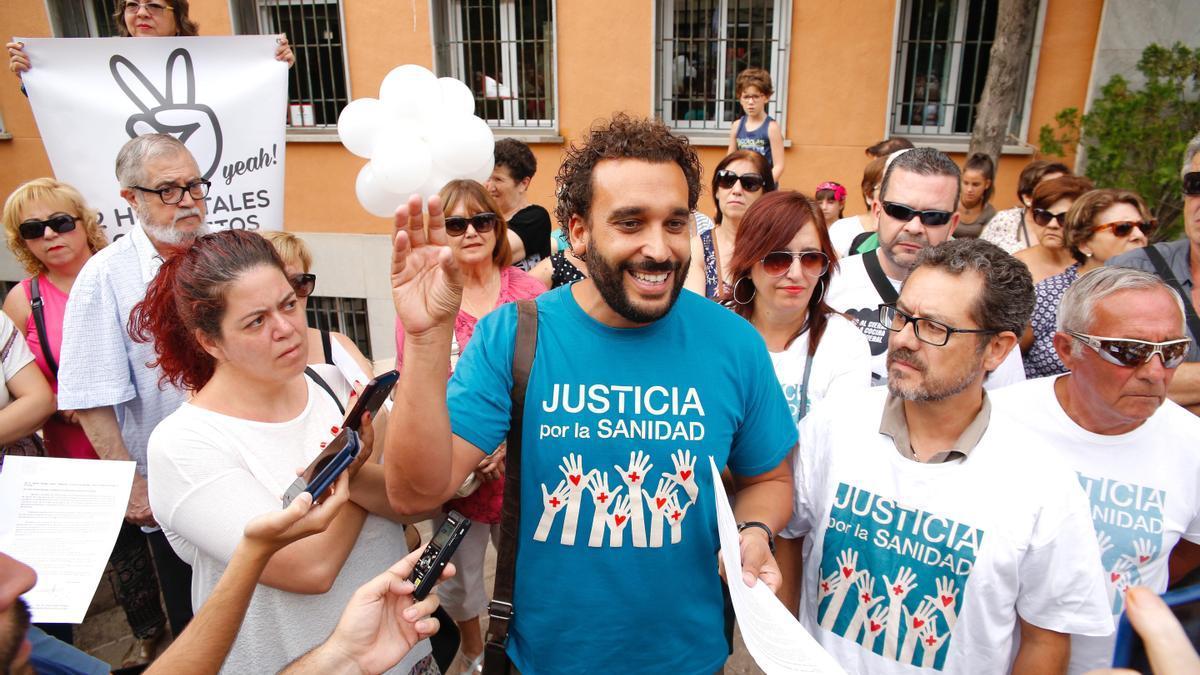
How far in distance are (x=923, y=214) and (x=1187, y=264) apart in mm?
1021

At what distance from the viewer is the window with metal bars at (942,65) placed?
7023 mm

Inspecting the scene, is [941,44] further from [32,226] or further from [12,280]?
[12,280]

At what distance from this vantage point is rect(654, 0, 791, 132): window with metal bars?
7.20 meters

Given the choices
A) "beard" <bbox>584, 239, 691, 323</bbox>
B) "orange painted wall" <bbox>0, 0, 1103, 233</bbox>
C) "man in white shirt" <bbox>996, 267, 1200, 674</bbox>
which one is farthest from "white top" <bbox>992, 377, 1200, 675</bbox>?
"orange painted wall" <bbox>0, 0, 1103, 233</bbox>

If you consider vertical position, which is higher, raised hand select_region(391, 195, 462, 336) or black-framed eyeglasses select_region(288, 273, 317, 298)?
raised hand select_region(391, 195, 462, 336)

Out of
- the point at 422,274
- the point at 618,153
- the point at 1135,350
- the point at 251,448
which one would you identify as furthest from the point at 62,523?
the point at 1135,350

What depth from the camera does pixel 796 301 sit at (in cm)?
257

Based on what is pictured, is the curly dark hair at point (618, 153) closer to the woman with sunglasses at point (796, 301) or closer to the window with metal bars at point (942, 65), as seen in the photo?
Answer: the woman with sunglasses at point (796, 301)

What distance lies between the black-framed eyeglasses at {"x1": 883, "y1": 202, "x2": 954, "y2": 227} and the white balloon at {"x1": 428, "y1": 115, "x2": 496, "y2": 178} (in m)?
1.81

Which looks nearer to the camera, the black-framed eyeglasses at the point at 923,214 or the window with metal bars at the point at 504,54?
the black-framed eyeglasses at the point at 923,214

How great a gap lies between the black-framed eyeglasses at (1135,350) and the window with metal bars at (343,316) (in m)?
7.56

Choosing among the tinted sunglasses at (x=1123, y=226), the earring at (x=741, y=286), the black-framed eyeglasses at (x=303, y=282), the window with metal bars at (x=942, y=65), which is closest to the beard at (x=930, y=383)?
the earring at (x=741, y=286)

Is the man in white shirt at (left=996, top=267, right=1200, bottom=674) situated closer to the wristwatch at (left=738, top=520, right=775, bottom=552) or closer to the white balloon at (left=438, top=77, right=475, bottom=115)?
the wristwatch at (left=738, top=520, right=775, bottom=552)

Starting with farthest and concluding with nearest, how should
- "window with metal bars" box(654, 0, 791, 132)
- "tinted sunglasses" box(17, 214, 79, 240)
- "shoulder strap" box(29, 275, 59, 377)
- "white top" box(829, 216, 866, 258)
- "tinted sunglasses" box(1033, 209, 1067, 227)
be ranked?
1. "window with metal bars" box(654, 0, 791, 132)
2. "white top" box(829, 216, 866, 258)
3. "tinted sunglasses" box(1033, 209, 1067, 227)
4. "tinted sunglasses" box(17, 214, 79, 240)
5. "shoulder strap" box(29, 275, 59, 377)
